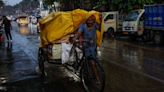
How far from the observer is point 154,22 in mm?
24797

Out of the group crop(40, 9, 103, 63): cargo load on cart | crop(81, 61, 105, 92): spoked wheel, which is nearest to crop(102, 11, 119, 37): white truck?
crop(40, 9, 103, 63): cargo load on cart

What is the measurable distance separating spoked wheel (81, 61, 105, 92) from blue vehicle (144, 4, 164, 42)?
1443cm

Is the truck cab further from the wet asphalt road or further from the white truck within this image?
the wet asphalt road

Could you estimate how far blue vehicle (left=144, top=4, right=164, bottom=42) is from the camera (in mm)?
23839

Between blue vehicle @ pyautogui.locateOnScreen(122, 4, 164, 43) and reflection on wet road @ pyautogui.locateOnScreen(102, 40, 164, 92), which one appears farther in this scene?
blue vehicle @ pyautogui.locateOnScreen(122, 4, 164, 43)

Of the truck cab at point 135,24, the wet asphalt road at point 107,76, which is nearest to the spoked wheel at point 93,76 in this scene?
the wet asphalt road at point 107,76

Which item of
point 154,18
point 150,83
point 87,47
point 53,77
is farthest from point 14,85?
point 154,18

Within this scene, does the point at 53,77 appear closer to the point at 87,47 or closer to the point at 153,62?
the point at 87,47

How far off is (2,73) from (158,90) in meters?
5.80

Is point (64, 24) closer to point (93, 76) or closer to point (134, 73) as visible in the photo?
point (93, 76)

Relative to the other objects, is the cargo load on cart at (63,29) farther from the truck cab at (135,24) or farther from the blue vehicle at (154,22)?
the truck cab at (135,24)

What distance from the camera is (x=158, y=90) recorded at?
9898 millimetres

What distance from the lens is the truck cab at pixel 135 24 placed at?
89.5 feet

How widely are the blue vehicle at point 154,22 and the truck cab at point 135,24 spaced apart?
824 millimetres
